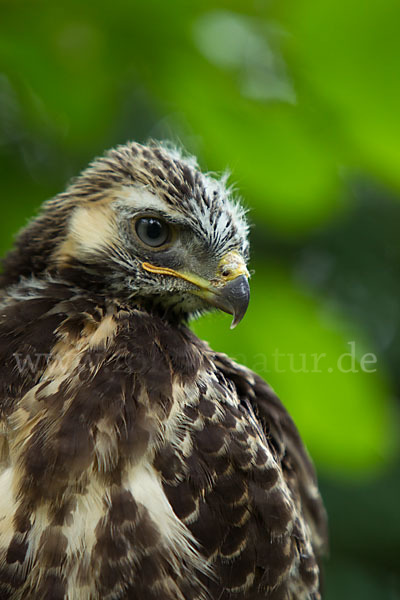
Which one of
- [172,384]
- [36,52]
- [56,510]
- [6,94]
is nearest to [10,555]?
[56,510]

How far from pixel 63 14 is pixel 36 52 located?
0.46 feet

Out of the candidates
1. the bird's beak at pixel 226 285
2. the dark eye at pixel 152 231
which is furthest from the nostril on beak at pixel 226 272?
the dark eye at pixel 152 231

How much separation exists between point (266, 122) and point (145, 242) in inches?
22.2

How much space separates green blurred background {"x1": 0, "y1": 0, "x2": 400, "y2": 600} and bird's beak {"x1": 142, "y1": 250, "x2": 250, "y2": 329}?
0.09 m

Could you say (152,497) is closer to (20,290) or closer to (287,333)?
(287,333)

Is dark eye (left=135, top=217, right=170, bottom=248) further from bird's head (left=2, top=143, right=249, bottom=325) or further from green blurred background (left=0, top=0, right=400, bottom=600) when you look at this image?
green blurred background (left=0, top=0, right=400, bottom=600)

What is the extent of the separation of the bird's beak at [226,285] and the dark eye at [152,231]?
0.09 meters

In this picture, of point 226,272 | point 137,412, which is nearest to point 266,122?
point 226,272

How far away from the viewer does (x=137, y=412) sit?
203 cm

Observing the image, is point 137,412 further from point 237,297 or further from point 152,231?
point 152,231

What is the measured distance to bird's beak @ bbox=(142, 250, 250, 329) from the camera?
2279mm

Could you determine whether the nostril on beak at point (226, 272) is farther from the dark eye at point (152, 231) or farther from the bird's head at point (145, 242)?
the dark eye at point (152, 231)

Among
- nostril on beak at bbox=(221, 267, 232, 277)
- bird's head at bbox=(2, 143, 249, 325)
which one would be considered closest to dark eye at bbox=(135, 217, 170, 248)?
bird's head at bbox=(2, 143, 249, 325)

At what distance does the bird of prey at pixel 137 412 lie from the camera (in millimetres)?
1871
